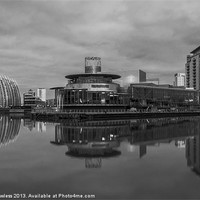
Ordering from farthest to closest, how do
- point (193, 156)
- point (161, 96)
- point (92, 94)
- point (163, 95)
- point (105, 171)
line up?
point (163, 95) < point (161, 96) < point (92, 94) < point (193, 156) < point (105, 171)

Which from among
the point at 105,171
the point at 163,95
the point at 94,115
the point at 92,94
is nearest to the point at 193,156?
the point at 105,171

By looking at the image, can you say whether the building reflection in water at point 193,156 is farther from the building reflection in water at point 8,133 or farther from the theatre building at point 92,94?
the theatre building at point 92,94

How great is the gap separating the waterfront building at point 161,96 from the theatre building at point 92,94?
12.5m

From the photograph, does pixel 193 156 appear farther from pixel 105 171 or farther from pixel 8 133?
pixel 8 133

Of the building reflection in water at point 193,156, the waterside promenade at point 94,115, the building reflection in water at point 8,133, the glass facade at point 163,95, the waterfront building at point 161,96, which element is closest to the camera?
the building reflection in water at point 193,156

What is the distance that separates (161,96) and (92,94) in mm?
56175

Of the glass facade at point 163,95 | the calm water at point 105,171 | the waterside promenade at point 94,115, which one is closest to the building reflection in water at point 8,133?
the calm water at point 105,171

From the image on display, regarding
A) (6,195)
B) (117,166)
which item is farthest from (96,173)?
(6,195)

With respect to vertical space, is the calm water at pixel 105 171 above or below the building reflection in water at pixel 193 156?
below

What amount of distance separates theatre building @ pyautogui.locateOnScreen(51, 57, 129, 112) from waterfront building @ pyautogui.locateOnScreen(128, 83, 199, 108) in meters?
12.5

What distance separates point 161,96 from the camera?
174625 millimetres

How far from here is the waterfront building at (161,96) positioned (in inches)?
6314

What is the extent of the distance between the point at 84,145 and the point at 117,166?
42.5 feet

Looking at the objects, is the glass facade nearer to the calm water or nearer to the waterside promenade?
the waterside promenade
